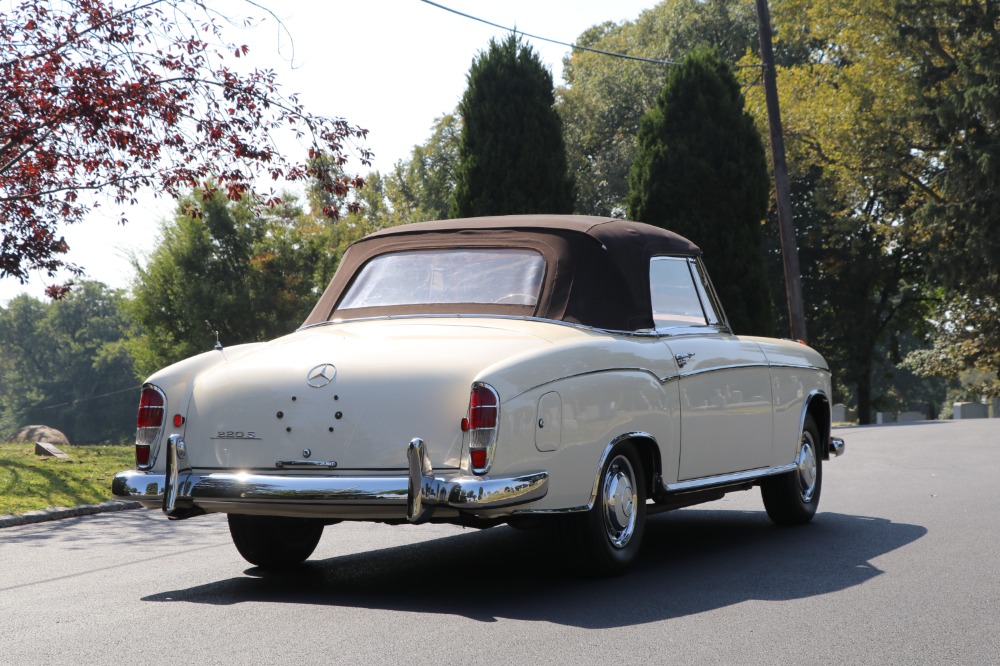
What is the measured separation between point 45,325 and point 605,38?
212ft

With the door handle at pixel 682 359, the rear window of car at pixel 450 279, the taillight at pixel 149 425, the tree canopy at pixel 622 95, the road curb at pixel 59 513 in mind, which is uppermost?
the tree canopy at pixel 622 95

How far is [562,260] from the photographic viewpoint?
7.20 m

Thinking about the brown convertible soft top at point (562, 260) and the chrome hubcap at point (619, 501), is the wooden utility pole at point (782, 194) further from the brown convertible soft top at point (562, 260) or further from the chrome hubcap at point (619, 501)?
the chrome hubcap at point (619, 501)

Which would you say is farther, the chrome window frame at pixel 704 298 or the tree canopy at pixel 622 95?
the tree canopy at pixel 622 95

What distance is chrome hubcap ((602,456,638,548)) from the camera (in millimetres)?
6707

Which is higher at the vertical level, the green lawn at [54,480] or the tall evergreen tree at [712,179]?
the tall evergreen tree at [712,179]

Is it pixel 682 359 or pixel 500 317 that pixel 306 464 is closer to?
pixel 500 317

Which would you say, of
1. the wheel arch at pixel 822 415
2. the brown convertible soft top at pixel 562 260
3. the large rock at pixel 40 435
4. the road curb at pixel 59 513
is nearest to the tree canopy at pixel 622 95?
the large rock at pixel 40 435

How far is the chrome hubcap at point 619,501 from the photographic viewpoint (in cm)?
671

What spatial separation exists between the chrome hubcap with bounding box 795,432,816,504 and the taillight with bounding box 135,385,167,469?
475cm

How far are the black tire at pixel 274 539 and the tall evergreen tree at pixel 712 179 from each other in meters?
21.9

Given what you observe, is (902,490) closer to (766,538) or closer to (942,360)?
(766,538)

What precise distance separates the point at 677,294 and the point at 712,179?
73.6ft

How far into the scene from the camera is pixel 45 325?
107438 millimetres
